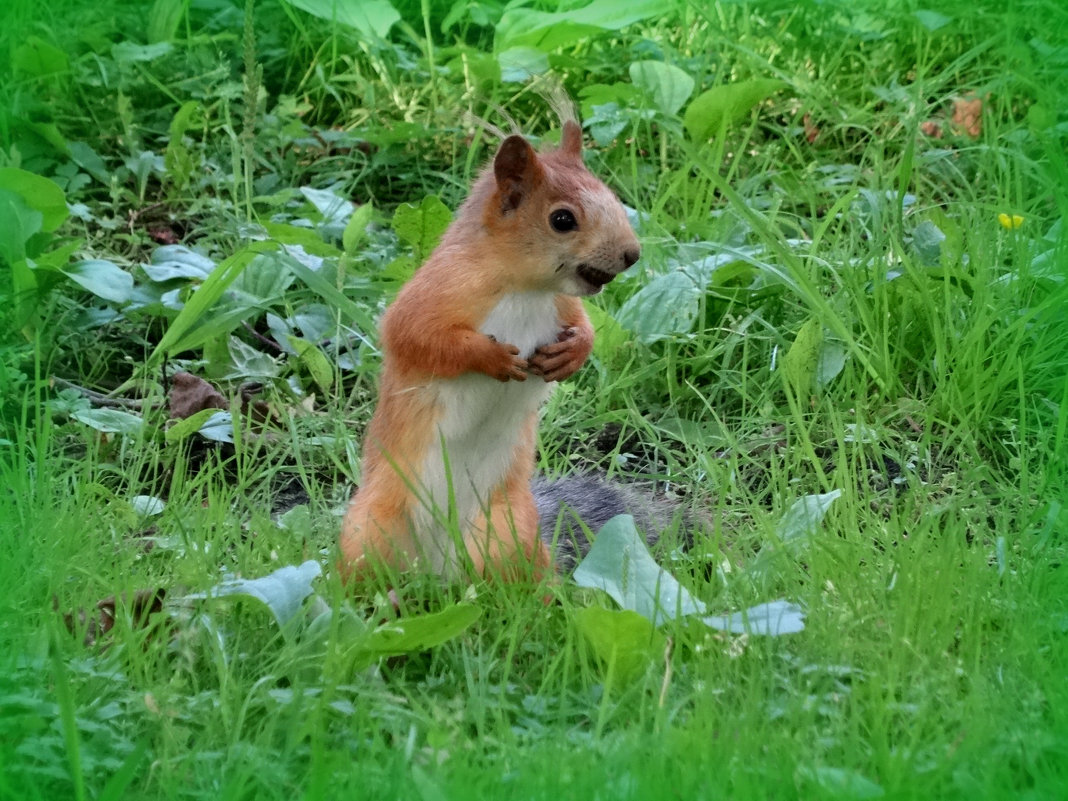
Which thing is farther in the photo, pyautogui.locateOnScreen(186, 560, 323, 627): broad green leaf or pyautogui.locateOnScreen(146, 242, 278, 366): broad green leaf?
pyautogui.locateOnScreen(146, 242, 278, 366): broad green leaf

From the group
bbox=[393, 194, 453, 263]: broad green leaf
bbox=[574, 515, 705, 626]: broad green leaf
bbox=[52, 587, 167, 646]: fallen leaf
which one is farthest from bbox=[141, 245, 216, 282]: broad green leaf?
bbox=[574, 515, 705, 626]: broad green leaf

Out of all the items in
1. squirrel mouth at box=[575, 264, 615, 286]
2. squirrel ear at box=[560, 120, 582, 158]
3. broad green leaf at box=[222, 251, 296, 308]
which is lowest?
broad green leaf at box=[222, 251, 296, 308]

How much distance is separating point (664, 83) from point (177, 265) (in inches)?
65.9

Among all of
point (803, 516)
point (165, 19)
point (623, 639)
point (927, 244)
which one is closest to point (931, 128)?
point (927, 244)

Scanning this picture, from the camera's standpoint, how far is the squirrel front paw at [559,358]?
2820 millimetres

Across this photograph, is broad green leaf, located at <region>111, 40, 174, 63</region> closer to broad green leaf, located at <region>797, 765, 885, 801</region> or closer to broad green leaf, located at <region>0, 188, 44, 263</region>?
broad green leaf, located at <region>0, 188, 44, 263</region>

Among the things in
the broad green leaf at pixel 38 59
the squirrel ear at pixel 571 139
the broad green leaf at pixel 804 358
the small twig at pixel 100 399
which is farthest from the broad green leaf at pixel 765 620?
the broad green leaf at pixel 38 59

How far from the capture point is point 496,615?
255 cm

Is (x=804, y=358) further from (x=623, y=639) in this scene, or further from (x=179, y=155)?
(x=179, y=155)

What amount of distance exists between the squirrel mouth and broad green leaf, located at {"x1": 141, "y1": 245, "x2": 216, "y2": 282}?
62.5 inches

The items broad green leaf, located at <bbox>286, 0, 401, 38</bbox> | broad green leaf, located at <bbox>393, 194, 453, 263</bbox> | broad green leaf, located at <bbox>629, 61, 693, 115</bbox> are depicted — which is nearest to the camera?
broad green leaf, located at <bbox>393, 194, 453, 263</bbox>

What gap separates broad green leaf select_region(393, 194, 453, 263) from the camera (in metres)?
3.81

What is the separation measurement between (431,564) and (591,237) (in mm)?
704

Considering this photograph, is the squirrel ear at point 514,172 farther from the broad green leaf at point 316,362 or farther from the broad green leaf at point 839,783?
the broad green leaf at point 839,783
